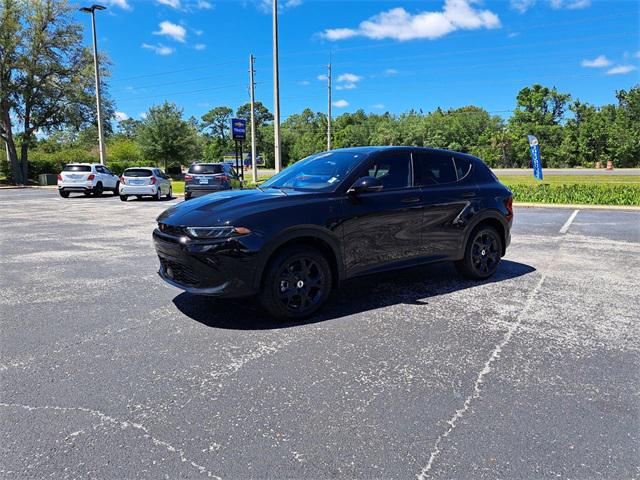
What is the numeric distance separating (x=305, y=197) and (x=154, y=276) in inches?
110

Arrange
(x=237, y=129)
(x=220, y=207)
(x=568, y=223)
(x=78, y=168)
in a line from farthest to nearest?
(x=237, y=129), (x=78, y=168), (x=568, y=223), (x=220, y=207)

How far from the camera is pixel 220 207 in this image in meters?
4.36

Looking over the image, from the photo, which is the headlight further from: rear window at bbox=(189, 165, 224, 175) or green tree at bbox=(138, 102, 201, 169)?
green tree at bbox=(138, 102, 201, 169)

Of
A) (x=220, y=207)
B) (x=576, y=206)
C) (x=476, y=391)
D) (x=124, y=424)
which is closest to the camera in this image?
(x=124, y=424)

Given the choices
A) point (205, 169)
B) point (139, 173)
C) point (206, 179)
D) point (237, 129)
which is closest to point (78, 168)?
point (139, 173)

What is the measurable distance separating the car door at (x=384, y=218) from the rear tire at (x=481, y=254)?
0.96m

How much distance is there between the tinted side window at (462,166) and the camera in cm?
589

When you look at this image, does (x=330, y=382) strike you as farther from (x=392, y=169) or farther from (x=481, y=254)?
(x=481, y=254)

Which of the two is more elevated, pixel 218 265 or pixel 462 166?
pixel 462 166

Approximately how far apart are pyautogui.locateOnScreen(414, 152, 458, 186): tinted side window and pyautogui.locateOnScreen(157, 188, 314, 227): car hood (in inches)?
60.7

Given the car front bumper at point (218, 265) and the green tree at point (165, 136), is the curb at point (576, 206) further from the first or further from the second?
the green tree at point (165, 136)

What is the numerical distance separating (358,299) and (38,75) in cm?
4018

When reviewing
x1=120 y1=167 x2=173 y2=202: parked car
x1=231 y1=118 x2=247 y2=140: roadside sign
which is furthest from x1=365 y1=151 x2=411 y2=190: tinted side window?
x1=231 y1=118 x2=247 y2=140: roadside sign

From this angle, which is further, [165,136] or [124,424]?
[165,136]
